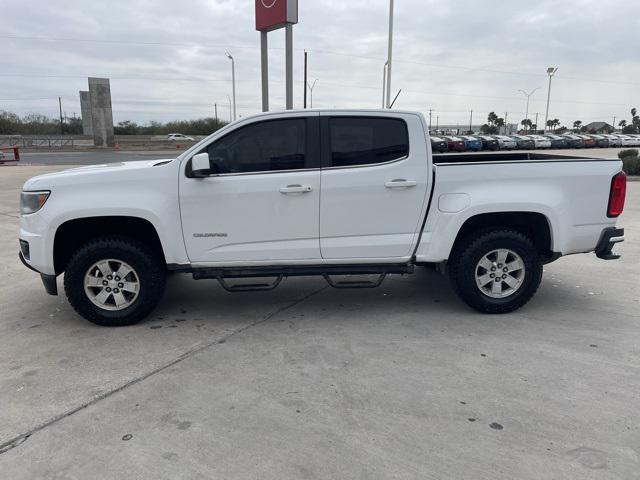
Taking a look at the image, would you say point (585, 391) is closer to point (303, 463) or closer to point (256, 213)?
point (303, 463)

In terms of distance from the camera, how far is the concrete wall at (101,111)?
53.9m

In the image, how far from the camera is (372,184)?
474cm

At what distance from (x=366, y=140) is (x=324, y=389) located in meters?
2.33

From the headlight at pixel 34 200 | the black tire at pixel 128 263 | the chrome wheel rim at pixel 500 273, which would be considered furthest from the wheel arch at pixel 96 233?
the chrome wheel rim at pixel 500 273

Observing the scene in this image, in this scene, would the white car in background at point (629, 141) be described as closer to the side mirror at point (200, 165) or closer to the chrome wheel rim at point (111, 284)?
the side mirror at point (200, 165)

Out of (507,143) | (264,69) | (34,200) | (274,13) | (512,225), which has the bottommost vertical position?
(512,225)

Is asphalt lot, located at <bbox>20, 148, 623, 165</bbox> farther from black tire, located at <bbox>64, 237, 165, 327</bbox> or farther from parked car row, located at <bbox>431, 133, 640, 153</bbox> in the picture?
black tire, located at <bbox>64, 237, 165, 327</bbox>

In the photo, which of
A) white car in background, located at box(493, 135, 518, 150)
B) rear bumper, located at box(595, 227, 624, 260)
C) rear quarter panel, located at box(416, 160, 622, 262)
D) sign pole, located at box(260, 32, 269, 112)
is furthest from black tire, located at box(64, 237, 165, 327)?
white car in background, located at box(493, 135, 518, 150)

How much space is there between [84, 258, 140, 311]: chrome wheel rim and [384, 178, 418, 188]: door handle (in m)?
2.43

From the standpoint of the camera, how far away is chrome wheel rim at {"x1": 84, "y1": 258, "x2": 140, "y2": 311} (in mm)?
4750

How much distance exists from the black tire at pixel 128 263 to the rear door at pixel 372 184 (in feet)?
5.19

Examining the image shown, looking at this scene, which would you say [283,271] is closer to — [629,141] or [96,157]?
[96,157]

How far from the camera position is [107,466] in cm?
282

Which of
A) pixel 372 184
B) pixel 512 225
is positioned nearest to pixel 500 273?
pixel 512 225
